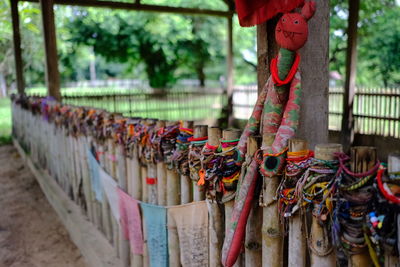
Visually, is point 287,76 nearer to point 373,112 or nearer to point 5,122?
point 373,112

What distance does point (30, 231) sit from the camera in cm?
428

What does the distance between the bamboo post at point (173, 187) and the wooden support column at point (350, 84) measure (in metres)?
5.92

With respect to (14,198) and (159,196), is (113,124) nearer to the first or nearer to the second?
(159,196)

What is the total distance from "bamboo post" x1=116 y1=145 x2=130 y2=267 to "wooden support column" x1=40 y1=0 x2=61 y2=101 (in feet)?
12.8

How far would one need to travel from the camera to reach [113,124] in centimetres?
295

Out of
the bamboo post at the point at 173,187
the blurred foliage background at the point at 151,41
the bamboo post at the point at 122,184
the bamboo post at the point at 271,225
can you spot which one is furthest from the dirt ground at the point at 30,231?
the blurred foliage background at the point at 151,41

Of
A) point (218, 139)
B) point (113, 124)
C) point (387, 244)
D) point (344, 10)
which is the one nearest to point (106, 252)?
point (113, 124)

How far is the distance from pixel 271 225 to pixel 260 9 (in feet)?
3.67

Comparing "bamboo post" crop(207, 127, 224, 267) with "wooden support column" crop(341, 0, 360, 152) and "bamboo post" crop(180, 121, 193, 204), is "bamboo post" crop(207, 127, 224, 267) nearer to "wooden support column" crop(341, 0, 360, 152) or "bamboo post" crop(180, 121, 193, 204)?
"bamboo post" crop(180, 121, 193, 204)

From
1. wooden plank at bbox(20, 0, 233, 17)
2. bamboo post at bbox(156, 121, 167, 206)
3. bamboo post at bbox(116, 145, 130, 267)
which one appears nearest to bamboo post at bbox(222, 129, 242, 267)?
bamboo post at bbox(156, 121, 167, 206)

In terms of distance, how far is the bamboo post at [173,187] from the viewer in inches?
90.9

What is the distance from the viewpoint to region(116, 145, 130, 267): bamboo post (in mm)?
2864

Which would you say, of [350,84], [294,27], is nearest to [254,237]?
[294,27]

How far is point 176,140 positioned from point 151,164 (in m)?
0.36
